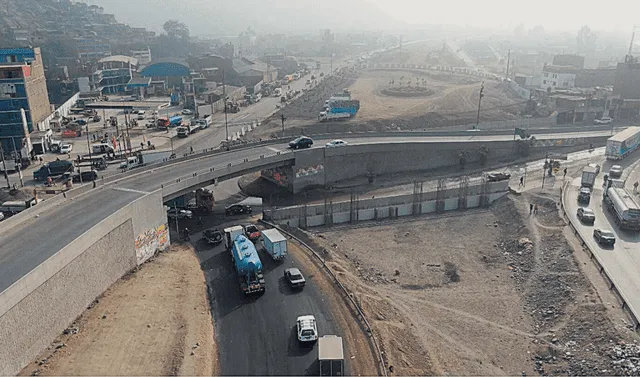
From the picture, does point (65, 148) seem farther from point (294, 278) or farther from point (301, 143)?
point (294, 278)

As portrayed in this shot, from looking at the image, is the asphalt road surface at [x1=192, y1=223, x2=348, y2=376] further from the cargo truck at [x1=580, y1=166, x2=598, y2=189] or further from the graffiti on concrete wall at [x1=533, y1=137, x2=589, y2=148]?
the graffiti on concrete wall at [x1=533, y1=137, x2=589, y2=148]

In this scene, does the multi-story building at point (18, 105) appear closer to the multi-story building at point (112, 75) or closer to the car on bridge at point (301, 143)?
the car on bridge at point (301, 143)

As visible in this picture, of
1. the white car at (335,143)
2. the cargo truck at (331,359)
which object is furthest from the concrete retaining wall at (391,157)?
the cargo truck at (331,359)

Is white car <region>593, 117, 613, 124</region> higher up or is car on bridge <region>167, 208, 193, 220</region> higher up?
white car <region>593, 117, 613, 124</region>

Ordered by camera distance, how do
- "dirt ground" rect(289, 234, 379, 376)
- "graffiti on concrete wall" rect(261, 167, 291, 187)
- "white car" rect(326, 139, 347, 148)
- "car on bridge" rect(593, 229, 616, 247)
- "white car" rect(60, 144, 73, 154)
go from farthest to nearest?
"white car" rect(60, 144, 73, 154) → "white car" rect(326, 139, 347, 148) → "graffiti on concrete wall" rect(261, 167, 291, 187) → "car on bridge" rect(593, 229, 616, 247) → "dirt ground" rect(289, 234, 379, 376)

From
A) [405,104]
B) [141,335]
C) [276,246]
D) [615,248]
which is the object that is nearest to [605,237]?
[615,248]

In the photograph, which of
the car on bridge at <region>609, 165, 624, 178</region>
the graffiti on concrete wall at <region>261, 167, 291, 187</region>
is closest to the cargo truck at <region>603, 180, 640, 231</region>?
the car on bridge at <region>609, 165, 624, 178</region>

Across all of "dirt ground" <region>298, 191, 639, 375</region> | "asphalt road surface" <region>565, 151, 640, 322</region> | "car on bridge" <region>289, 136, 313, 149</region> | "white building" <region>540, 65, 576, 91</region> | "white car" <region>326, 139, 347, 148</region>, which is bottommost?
"dirt ground" <region>298, 191, 639, 375</region>

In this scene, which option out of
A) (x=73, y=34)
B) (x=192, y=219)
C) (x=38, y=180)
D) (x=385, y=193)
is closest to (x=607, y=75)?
(x=385, y=193)
